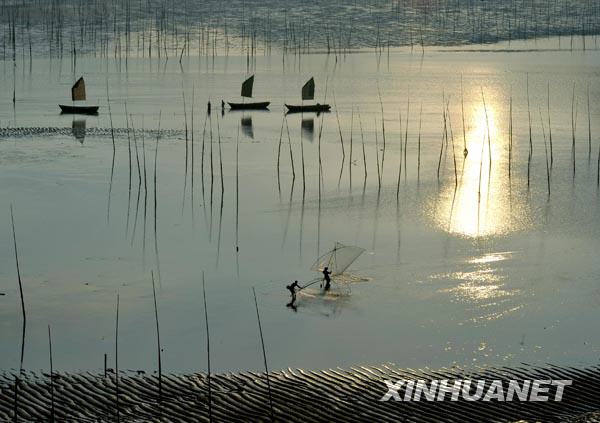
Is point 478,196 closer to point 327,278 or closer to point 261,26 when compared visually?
point 327,278

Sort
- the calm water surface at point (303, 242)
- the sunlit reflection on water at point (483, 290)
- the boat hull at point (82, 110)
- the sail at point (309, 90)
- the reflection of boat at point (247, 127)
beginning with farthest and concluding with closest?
the sail at point (309, 90) → the boat hull at point (82, 110) → the reflection of boat at point (247, 127) → the sunlit reflection on water at point (483, 290) → the calm water surface at point (303, 242)

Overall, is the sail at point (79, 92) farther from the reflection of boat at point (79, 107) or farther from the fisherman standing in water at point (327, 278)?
the fisherman standing in water at point (327, 278)

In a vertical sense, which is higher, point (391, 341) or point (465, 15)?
point (465, 15)

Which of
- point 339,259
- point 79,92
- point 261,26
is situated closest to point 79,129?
point 79,92

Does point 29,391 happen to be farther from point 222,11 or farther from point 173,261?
point 222,11

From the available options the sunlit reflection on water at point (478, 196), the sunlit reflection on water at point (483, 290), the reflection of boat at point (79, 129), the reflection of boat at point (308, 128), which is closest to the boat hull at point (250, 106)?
the reflection of boat at point (308, 128)

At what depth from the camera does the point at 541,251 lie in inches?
374

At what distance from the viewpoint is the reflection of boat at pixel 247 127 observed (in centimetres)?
1778

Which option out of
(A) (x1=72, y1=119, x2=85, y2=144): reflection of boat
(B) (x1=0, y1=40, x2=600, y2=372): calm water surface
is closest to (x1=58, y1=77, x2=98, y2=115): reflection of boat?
(B) (x1=0, y1=40, x2=600, y2=372): calm water surface

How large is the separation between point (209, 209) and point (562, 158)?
18.7 ft

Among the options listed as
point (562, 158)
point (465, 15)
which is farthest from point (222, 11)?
point (562, 158)

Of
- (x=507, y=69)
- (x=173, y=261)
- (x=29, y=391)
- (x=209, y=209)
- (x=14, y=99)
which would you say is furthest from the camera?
(x=507, y=69)
